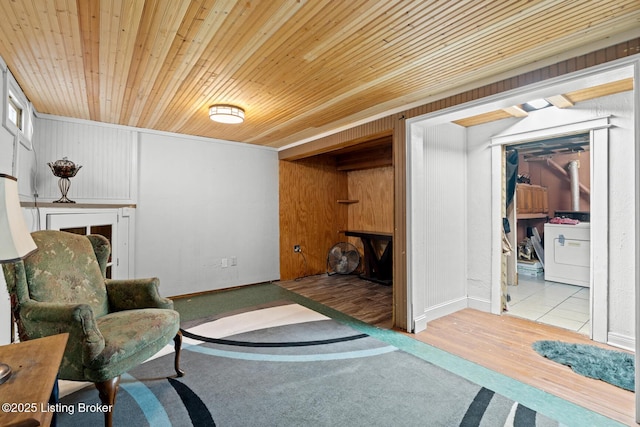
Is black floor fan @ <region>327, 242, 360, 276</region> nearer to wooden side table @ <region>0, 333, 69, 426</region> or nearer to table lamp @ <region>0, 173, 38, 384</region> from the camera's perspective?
wooden side table @ <region>0, 333, 69, 426</region>

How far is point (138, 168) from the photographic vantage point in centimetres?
371

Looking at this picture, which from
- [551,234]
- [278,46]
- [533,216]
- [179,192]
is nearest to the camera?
[278,46]

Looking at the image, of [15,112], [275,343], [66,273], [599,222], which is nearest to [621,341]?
[599,222]

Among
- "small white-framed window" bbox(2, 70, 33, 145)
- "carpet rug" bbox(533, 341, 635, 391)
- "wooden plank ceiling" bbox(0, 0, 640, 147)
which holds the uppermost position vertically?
"wooden plank ceiling" bbox(0, 0, 640, 147)

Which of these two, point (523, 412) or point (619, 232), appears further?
point (619, 232)

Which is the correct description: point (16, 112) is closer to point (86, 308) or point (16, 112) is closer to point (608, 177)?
point (86, 308)

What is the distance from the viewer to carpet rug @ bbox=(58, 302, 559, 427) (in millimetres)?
1633

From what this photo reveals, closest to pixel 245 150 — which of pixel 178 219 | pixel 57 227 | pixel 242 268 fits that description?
pixel 178 219

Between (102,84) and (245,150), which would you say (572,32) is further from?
(245,150)

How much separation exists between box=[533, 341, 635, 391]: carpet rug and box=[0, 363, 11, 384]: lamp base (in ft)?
10.2

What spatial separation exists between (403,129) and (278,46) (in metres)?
1.53

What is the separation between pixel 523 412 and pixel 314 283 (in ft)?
10.8

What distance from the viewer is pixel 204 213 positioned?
165 inches

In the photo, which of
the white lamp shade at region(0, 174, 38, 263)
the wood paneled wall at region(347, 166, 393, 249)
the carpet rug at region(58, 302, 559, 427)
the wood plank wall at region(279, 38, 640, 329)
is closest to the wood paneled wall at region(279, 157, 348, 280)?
the wood paneled wall at region(347, 166, 393, 249)
